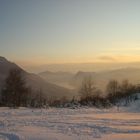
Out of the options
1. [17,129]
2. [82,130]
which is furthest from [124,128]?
[17,129]

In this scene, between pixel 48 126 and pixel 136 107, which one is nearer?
pixel 48 126

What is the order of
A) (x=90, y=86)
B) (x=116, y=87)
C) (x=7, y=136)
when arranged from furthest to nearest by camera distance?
(x=116, y=87), (x=90, y=86), (x=7, y=136)

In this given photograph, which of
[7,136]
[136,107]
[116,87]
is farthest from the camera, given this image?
[116,87]

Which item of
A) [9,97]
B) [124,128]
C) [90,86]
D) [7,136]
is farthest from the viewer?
[90,86]

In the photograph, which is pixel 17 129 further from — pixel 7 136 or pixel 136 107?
pixel 136 107

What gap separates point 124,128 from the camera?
15203 millimetres

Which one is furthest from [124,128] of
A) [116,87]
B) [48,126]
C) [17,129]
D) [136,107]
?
[116,87]

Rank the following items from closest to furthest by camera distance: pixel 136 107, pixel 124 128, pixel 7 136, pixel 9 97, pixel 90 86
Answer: pixel 7 136
pixel 124 128
pixel 136 107
pixel 9 97
pixel 90 86

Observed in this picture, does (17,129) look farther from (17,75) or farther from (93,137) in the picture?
(17,75)

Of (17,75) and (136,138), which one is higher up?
(17,75)

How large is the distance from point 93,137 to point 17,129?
341cm

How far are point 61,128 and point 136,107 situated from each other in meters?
15.1

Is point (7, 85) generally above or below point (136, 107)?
above

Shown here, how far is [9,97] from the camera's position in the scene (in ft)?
150
